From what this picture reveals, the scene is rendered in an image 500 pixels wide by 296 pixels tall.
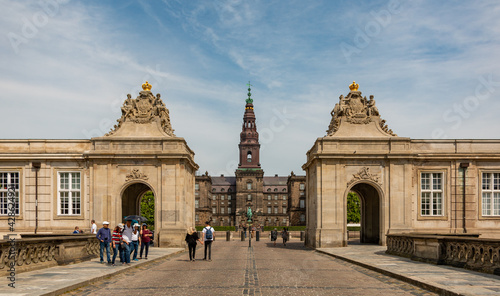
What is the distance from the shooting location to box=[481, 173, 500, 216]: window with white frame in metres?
35.9

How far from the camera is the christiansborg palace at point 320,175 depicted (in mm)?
35469

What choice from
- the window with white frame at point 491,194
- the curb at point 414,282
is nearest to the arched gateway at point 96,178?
the curb at point 414,282

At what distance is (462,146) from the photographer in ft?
120

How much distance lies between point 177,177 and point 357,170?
A: 11995mm

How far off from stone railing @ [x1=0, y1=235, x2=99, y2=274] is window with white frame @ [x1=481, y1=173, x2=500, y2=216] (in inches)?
1009

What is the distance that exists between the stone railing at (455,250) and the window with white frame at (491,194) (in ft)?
46.2

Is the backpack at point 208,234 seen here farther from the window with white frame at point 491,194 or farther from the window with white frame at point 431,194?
the window with white frame at point 491,194

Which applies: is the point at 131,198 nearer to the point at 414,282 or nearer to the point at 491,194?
the point at 491,194

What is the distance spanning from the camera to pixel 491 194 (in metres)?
36.0

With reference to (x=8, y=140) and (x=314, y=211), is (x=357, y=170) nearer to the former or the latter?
(x=314, y=211)

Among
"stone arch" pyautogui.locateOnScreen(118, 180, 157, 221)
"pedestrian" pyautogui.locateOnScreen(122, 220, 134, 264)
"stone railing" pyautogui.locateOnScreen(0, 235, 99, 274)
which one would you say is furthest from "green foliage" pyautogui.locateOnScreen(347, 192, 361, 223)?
"pedestrian" pyautogui.locateOnScreen(122, 220, 134, 264)

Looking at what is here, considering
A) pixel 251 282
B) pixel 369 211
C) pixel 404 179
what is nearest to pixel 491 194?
pixel 404 179

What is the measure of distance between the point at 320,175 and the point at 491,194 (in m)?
11.6

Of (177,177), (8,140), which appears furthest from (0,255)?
(8,140)
